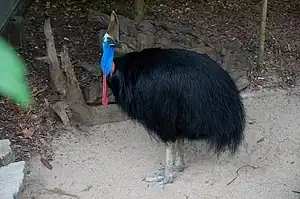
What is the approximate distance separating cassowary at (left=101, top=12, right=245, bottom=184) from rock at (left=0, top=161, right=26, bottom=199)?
59 centimetres

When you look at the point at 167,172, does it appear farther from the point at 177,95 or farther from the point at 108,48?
the point at 108,48

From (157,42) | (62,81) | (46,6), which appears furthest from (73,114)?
(46,6)

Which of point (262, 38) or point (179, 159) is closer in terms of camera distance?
point (179, 159)

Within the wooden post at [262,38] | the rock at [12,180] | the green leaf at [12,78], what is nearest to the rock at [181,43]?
the wooden post at [262,38]

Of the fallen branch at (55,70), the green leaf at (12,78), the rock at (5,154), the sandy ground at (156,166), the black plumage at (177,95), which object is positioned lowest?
the sandy ground at (156,166)

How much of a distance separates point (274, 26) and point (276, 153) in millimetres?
1743

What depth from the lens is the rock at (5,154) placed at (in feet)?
9.00

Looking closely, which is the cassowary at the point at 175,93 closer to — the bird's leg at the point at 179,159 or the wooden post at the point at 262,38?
the bird's leg at the point at 179,159

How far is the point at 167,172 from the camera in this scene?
2.81 m

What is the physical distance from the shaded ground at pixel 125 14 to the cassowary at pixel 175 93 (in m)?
0.77

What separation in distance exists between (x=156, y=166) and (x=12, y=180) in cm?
80

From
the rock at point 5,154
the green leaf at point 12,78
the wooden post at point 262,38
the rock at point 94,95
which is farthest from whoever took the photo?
the wooden post at point 262,38

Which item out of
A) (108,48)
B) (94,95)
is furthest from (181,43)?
(108,48)

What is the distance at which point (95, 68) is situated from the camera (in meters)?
3.78
